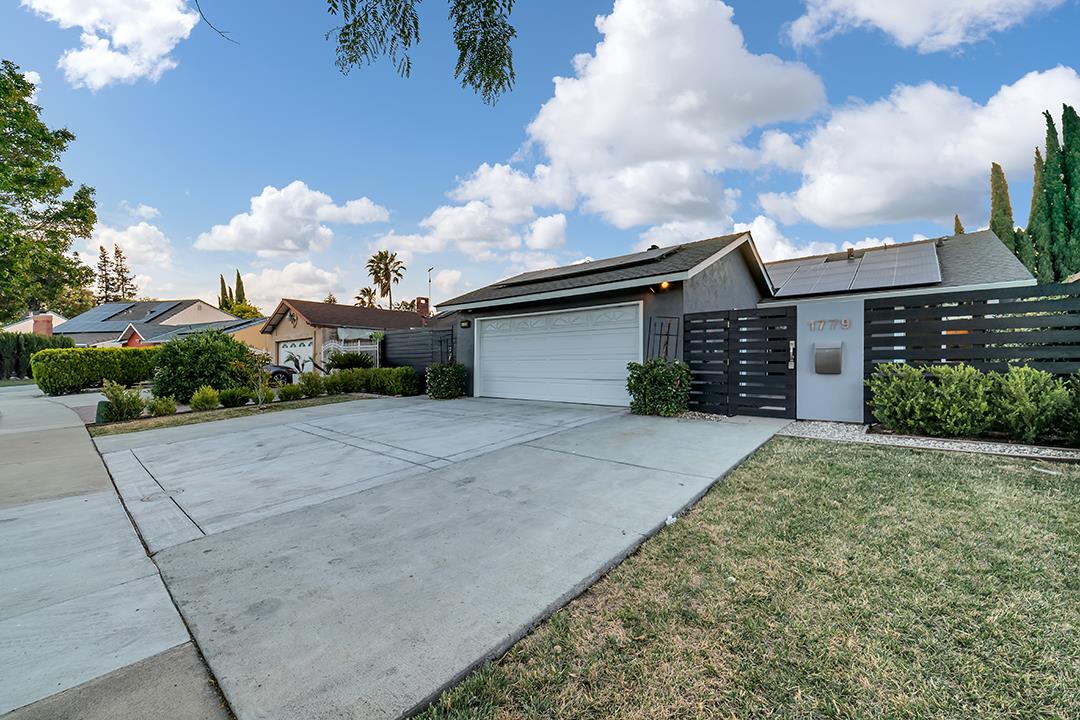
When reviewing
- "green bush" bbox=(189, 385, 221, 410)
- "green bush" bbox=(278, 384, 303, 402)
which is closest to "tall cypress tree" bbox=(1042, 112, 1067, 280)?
"green bush" bbox=(278, 384, 303, 402)

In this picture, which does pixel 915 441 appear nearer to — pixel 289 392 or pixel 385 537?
pixel 385 537

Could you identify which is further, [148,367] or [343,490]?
[148,367]

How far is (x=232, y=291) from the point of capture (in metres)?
49.3

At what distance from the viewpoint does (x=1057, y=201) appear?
43.5 ft

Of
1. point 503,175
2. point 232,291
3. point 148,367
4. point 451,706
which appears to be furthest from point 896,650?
point 232,291

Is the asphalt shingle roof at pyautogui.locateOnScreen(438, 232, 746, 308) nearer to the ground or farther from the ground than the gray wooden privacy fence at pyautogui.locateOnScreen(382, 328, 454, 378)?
farther from the ground

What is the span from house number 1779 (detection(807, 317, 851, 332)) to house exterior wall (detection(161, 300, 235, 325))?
4155 cm

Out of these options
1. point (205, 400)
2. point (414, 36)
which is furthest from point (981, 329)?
point (205, 400)

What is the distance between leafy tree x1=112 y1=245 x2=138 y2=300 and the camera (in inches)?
2083

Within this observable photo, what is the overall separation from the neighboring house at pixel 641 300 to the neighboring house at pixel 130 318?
33356 mm

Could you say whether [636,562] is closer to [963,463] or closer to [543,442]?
[543,442]

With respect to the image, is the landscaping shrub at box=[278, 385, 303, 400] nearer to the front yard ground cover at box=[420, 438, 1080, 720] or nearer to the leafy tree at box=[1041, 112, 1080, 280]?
the front yard ground cover at box=[420, 438, 1080, 720]

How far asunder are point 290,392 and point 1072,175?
2391 centimetres

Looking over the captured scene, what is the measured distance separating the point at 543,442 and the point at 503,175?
8867 millimetres
